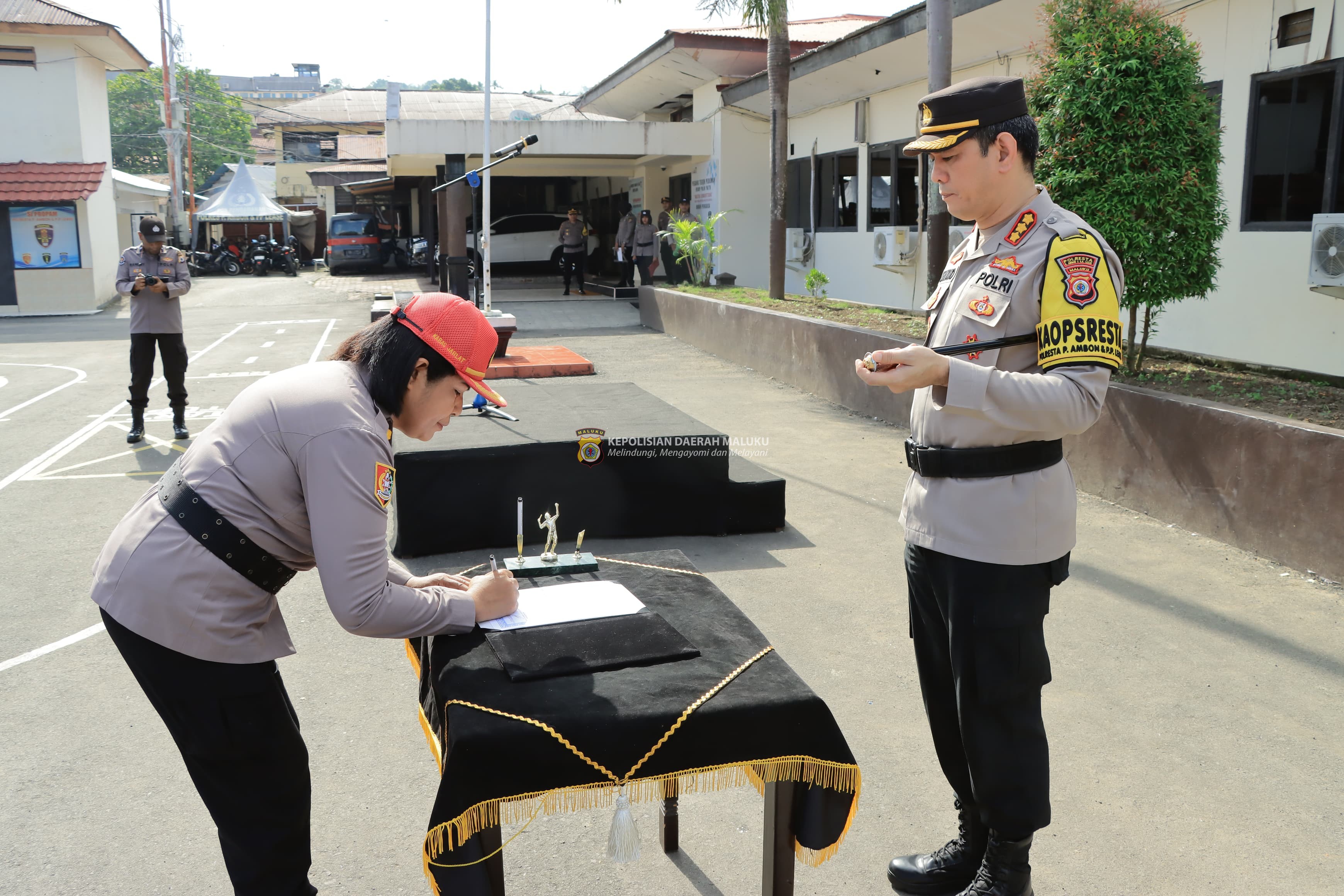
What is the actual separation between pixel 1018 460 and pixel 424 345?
1397 mm

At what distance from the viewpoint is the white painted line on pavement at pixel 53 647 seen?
14.8 feet

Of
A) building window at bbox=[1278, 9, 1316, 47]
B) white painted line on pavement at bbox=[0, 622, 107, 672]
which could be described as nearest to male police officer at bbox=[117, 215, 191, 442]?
white painted line on pavement at bbox=[0, 622, 107, 672]

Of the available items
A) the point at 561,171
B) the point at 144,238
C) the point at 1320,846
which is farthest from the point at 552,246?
the point at 1320,846

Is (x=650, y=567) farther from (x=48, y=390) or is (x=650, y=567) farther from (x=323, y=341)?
(x=323, y=341)

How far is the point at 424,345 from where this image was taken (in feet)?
6.96

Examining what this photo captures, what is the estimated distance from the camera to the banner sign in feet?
71.8

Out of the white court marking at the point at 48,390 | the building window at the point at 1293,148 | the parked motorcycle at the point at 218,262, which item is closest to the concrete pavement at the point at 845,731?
the building window at the point at 1293,148

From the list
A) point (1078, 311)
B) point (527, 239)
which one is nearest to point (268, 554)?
point (1078, 311)

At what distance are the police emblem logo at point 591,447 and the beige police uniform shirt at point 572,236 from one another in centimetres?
1660

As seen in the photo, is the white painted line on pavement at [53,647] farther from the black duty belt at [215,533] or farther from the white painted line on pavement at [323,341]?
the white painted line on pavement at [323,341]

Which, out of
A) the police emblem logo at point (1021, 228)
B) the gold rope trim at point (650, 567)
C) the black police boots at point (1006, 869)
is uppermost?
the police emblem logo at point (1021, 228)

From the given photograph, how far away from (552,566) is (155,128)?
81.2 metres

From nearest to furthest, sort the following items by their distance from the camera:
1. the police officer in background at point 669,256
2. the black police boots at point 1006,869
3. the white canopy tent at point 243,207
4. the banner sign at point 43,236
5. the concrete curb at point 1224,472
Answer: the black police boots at point 1006,869 < the concrete curb at point 1224,472 < the police officer in background at point 669,256 < the banner sign at point 43,236 < the white canopy tent at point 243,207

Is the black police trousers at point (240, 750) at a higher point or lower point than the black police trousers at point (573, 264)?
lower
